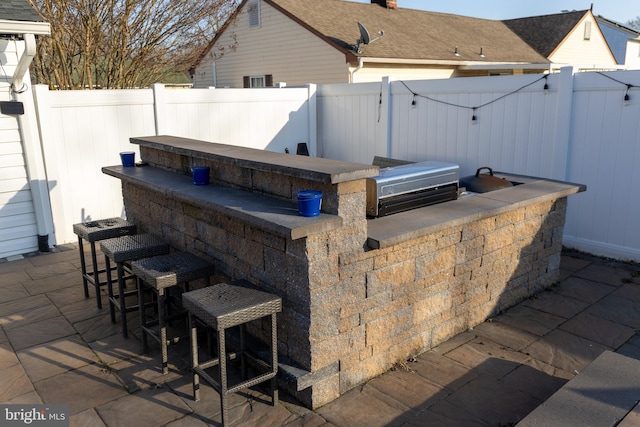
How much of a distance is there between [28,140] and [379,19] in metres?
11.2

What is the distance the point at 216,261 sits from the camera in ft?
11.7

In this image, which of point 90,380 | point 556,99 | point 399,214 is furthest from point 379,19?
point 90,380

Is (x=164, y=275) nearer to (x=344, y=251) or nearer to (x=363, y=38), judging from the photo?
(x=344, y=251)

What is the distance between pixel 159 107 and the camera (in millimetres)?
6801

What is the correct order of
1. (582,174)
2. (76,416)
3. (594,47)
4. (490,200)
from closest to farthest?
1. (76,416)
2. (490,200)
3. (582,174)
4. (594,47)

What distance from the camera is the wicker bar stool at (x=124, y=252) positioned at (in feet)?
12.0

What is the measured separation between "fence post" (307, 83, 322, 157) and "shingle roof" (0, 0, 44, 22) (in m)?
4.25

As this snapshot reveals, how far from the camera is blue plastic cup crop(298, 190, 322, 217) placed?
105 inches

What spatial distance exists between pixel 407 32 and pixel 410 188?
1176 centimetres

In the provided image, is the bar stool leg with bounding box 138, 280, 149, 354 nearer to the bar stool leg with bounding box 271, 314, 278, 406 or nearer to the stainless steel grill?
the bar stool leg with bounding box 271, 314, 278, 406

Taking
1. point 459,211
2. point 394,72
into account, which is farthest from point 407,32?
point 459,211

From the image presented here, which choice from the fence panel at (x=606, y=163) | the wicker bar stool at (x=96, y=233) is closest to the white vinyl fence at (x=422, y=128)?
the fence panel at (x=606, y=163)

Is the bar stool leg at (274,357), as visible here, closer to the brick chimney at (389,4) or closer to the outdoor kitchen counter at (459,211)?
the outdoor kitchen counter at (459,211)

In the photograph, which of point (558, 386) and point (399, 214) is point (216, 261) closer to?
point (399, 214)
